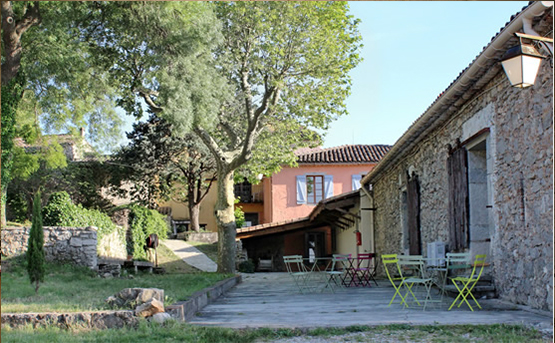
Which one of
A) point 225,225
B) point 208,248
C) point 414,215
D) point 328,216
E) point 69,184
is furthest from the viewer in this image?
point 208,248

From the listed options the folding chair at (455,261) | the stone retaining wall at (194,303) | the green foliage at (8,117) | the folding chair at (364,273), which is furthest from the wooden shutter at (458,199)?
the green foliage at (8,117)

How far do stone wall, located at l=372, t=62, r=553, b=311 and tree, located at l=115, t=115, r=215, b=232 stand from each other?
56.2 feet

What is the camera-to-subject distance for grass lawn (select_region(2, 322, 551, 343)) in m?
5.34

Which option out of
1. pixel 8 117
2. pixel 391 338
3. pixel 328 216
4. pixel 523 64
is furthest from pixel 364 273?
pixel 328 216

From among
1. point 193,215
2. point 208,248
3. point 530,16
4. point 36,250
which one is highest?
point 530,16

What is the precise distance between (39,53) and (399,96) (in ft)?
24.7

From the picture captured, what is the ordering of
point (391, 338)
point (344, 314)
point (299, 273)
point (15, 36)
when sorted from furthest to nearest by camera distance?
point (15, 36), point (299, 273), point (344, 314), point (391, 338)

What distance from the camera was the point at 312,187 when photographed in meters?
30.4

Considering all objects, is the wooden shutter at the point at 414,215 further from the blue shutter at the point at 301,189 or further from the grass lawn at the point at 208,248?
the blue shutter at the point at 301,189

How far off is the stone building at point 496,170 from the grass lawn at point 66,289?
425cm

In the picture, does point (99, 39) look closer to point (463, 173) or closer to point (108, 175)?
point (463, 173)

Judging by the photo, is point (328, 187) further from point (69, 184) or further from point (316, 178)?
point (69, 184)

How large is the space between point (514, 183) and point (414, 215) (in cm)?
521

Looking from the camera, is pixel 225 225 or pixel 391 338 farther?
pixel 225 225
